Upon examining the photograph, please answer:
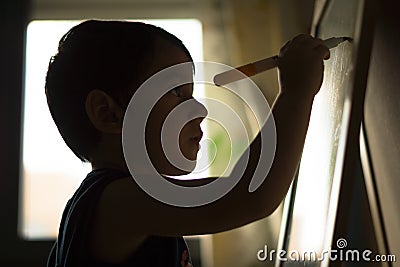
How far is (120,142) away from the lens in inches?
30.2

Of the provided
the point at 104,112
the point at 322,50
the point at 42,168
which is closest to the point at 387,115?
the point at 322,50

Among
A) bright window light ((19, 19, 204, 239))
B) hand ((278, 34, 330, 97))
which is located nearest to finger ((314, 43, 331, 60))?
hand ((278, 34, 330, 97))

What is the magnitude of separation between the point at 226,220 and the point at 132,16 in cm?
118

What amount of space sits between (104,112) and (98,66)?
53 mm

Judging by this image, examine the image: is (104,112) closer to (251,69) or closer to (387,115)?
(251,69)

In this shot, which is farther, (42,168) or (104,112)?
(42,168)

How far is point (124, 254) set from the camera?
2.31 feet

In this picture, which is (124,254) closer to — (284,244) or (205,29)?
(284,244)

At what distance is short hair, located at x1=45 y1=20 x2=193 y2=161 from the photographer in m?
0.75

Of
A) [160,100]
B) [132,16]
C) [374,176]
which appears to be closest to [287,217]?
[374,176]

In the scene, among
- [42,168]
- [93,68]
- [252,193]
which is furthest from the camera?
[42,168]

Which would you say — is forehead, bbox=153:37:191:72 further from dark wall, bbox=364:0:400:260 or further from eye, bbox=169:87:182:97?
dark wall, bbox=364:0:400:260

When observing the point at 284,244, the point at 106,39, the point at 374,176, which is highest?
the point at 106,39

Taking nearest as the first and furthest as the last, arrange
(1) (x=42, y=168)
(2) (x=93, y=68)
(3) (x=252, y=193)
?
(3) (x=252, y=193) < (2) (x=93, y=68) < (1) (x=42, y=168)
